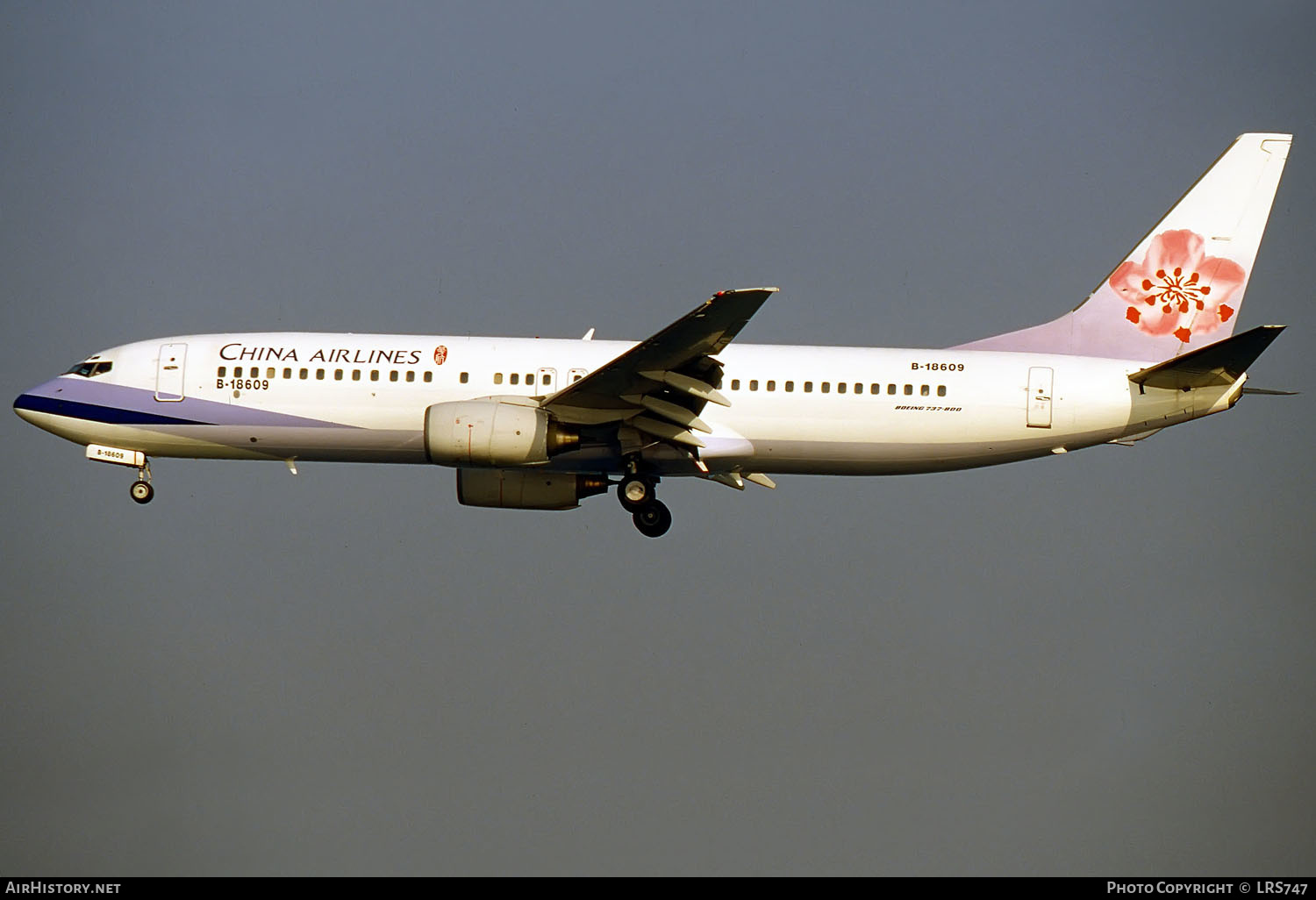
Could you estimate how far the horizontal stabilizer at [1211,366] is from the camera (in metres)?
38.8

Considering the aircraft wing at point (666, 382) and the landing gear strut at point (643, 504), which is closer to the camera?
the aircraft wing at point (666, 382)

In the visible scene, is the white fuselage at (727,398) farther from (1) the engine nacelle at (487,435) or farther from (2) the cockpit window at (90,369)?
(1) the engine nacelle at (487,435)

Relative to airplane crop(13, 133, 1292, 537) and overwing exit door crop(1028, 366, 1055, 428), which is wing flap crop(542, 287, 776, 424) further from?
overwing exit door crop(1028, 366, 1055, 428)

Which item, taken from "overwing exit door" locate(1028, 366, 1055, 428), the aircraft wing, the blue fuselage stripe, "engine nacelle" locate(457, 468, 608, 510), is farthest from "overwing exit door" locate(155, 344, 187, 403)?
"overwing exit door" locate(1028, 366, 1055, 428)

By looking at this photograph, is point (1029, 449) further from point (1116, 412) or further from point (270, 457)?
point (270, 457)

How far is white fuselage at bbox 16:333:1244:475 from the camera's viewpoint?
41.8 metres

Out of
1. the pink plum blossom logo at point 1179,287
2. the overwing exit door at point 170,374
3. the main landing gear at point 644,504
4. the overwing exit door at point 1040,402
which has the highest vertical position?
the pink plum blossom logo at point 1179,287

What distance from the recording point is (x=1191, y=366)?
133 ft

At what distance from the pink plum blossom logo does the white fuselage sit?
2.03 m

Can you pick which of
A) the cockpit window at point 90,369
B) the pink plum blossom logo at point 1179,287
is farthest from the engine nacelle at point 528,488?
the pink plum blossom logo at point 1179,287

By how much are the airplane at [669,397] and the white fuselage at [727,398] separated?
0.04 m

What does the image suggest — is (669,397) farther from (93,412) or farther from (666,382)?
(93,412)
